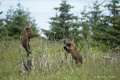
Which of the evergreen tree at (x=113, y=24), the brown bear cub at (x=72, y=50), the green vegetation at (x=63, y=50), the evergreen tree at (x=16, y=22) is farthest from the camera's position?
the evergreen tree at (x=16, y=22)

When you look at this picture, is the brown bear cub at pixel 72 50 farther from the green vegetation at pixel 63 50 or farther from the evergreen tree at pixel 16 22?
the evergreen tree at pixel 16 22

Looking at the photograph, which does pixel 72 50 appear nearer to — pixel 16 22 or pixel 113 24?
pixel 113 24

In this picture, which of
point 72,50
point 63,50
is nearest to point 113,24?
point 63,50

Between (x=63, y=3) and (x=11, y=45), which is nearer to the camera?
(x=11, y=45)

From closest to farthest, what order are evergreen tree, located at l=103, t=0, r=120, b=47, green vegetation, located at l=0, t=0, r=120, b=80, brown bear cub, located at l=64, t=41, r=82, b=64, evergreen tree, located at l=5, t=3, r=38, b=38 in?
green vegetation, located at l=0, t=0, r=120, b=80
brown bear cub, located at l=64, t=41, r=82, b=64
evergreen tree, located at l=103, t=0, r=120, b=47
evergreen tree, located at l=5, t=3, r=38, b=38

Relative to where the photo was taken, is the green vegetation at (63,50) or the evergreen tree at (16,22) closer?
the green vegetation at (63,50)

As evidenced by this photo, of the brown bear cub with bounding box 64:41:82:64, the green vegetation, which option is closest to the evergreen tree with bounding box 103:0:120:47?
the green vegetation

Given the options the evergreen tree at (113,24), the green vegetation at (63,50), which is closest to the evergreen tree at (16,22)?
the green vegetation at (63,50)

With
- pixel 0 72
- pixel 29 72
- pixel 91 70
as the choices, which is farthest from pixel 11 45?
pixel 91 70

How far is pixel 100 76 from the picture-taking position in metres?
3.98

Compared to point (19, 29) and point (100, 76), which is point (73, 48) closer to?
point (100, 76)

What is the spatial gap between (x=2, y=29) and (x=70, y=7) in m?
8.53

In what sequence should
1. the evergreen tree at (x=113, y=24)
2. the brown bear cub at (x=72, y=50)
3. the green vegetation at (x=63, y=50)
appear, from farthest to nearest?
the evergreen tree at (x=113, y=24) < the brown bear cub at (x=72, y=50) < the green vegetation at (x=63, y=50)

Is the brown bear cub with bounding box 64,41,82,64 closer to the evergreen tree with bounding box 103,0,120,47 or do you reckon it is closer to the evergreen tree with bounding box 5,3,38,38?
the evergreen tree with bounding box 103,0,120,47
